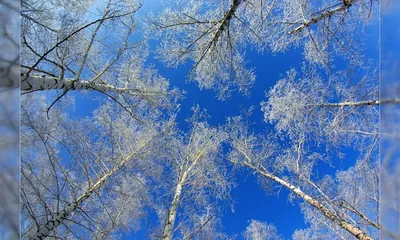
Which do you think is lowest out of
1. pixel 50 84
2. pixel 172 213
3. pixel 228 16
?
pixel 172 213

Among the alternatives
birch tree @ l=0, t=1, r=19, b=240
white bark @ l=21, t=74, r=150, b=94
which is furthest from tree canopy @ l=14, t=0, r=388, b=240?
birch tree @ l=0, t=1, r=19, b=240

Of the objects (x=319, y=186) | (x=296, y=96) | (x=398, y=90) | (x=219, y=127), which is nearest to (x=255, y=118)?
(x=219, y=127)

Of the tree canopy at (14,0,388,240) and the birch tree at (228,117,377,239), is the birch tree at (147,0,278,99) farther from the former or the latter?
the birch tree at (228,117,377,239)

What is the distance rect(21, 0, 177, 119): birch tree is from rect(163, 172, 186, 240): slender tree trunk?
2.17m

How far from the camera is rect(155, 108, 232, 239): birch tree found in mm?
7355

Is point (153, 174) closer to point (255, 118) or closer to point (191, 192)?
point (191, 192)

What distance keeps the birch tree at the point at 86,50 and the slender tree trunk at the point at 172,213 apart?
7.13 ft

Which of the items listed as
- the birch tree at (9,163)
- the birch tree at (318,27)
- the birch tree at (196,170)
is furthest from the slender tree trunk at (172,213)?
the birch tree at (9,163)

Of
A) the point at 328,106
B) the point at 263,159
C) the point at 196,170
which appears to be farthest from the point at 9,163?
the point at 263,159

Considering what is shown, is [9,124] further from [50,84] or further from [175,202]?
[175,202]

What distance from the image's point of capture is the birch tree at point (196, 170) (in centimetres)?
736

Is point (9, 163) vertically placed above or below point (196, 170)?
below

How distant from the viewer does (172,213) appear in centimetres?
610

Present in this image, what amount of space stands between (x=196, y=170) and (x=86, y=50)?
456cm
